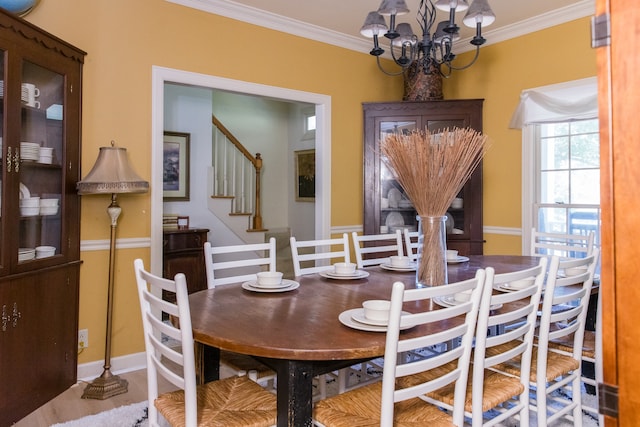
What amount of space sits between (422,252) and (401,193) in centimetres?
219

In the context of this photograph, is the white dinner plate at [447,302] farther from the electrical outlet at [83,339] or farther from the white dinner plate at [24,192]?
the electrical outlet at [83,339]

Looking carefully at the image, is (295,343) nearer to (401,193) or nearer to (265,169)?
(401,193)

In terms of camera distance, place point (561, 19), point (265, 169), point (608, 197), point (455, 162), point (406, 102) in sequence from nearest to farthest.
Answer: point (608, 197) → point (455, 162) → point (561, 19) → point (406, 102) → point (265, 169)

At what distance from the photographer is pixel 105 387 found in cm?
265

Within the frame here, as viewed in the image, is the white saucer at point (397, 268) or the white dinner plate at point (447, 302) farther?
the white saucer at point (397, 268)

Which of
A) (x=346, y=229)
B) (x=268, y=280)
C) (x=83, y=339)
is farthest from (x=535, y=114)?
(x=83, y=339)

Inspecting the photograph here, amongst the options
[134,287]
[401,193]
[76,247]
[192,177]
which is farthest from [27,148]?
[401,193]

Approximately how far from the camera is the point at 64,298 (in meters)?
2.66

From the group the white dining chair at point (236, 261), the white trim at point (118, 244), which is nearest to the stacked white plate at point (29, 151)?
the white trim at point (118, 244)

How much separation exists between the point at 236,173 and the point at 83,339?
10.2 feet

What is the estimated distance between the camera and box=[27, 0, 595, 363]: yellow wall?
2.90 m

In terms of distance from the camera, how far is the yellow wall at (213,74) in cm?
290

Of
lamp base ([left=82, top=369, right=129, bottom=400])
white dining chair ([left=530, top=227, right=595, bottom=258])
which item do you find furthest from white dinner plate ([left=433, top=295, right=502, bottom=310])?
lamp base ([left=82, top=369, right=129, bottom=400])

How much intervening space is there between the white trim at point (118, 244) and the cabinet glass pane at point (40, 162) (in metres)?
0.23
